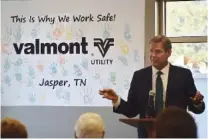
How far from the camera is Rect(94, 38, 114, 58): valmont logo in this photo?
4645 millimetres

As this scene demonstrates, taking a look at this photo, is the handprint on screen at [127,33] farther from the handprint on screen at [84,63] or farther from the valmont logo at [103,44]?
the handprint on screen at [84,63]

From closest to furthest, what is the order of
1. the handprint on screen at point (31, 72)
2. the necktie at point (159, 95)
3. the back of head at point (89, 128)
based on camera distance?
1. the back of head at point (89, 128)
2. the necktie at point (159, 95)
3. the handprint on screen at point (31, 72)

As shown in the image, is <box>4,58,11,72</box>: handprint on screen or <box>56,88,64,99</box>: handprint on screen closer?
<box>56,88,64,99</box>: handprint on screen

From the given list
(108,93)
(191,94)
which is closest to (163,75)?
(191,94)

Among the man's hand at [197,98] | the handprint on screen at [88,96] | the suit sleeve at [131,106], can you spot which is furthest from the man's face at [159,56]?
the handprint on screen at [88,96]

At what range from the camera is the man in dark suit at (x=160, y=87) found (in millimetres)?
3238

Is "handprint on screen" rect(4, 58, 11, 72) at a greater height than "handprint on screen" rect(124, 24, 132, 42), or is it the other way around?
"handprint on screen" rect(124, 24, 132, 42)

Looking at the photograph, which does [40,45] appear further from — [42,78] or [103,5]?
[103,5]

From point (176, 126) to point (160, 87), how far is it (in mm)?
1866

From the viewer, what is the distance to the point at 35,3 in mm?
4832

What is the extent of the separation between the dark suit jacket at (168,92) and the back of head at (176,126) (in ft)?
5.91

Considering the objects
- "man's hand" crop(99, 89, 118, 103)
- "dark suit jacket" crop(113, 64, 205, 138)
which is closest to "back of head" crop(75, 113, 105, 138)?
"man's hand" crop(99, 89, 118, 103)

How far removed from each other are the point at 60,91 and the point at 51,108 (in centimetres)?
22

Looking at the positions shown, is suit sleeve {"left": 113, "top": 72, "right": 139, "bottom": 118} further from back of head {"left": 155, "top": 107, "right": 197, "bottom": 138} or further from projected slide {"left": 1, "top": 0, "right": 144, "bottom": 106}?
back of head {"left": 155, "top": 107, "right": 197, "bottom": 138}
